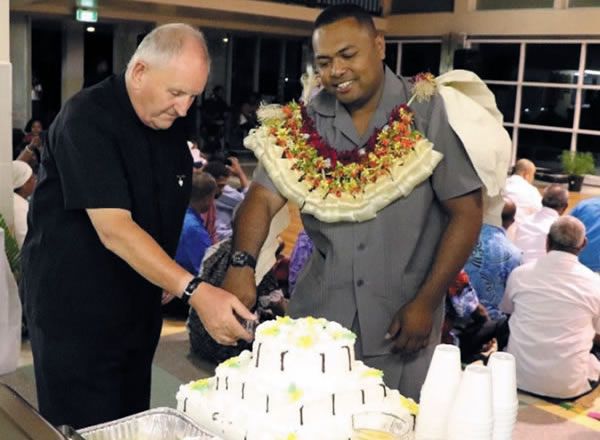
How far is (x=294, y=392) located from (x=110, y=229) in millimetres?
647

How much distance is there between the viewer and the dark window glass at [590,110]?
43.5 feet

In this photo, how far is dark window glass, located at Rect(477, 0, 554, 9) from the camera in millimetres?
13323

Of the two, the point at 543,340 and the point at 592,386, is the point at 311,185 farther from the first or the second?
the point at 592,386

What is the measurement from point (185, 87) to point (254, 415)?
2.53 feet

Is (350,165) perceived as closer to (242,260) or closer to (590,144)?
(242,260)

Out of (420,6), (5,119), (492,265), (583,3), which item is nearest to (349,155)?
(5,119)

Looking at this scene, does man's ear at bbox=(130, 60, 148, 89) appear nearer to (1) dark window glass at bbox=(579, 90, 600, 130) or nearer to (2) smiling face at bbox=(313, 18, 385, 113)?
(2) smiling face at bbox=(313, 18, 385, 113)

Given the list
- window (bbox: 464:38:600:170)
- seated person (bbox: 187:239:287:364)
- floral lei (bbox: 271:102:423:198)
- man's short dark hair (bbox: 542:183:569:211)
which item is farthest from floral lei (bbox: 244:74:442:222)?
window (bbox: 464:38:600:170)

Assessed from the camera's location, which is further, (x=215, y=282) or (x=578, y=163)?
(x=578, y=163)

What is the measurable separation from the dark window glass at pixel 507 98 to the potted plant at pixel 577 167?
172 centimetres

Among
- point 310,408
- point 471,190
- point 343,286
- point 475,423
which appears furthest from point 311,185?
point 475,423

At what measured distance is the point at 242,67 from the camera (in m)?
16.1

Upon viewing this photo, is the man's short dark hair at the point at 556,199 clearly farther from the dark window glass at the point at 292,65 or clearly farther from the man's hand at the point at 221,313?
the dark window glass at the point at 292,65

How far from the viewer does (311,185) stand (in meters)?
1.96
